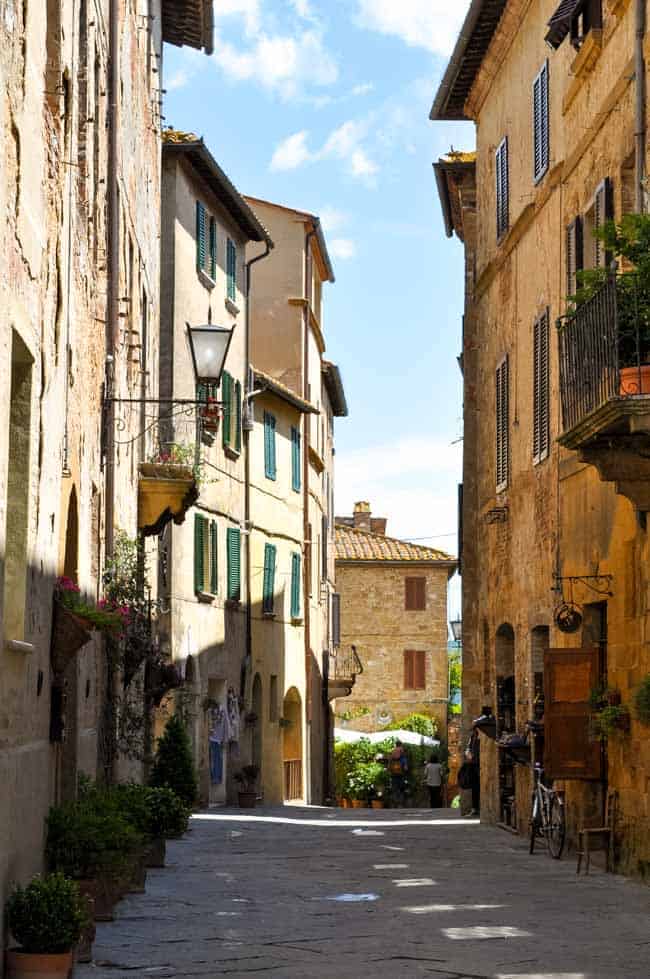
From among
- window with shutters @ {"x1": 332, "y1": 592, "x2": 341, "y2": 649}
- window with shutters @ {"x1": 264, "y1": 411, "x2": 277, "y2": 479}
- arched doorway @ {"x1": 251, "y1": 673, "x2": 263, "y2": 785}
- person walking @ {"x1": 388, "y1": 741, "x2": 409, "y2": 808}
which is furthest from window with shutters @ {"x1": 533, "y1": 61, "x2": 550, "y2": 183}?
window with shutters @ {"x1": 332, "y1": 592, "x2": 341, "y2": 649}

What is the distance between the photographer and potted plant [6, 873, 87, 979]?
28.6ft

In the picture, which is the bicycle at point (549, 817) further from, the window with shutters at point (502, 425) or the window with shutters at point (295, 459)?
the window with shutters at point (295, 459)

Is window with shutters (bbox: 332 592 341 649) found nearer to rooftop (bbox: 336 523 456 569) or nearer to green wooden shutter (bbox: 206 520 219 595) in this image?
rooftop (bbox: 336 523 456 569)

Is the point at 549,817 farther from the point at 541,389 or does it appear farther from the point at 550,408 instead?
the point at 541,389

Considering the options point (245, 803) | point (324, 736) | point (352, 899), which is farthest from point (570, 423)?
point (324, 736)

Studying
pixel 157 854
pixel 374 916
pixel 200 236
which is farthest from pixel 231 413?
pixel 374 916

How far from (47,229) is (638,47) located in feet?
22.1

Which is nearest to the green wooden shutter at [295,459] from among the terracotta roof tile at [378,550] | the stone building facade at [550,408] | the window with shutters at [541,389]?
the stone building facade at [550,408]

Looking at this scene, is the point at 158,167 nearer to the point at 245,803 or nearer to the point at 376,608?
the point at 245,803

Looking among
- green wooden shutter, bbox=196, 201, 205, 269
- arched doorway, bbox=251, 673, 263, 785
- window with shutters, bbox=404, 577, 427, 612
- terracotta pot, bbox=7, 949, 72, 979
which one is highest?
green wooden shutter, bbox=196, 201, 205, 269

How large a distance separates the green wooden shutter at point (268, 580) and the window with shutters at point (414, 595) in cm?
1895

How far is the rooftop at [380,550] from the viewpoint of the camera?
5419 centimetres

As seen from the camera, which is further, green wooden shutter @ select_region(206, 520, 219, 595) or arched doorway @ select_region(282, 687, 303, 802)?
arched doorway @ select_region(282, 687, 303, 802)

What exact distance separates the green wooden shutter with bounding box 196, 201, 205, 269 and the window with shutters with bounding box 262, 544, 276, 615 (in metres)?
7.57
